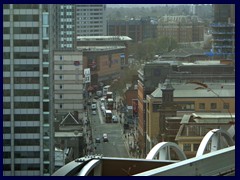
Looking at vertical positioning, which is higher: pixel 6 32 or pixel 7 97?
pixel 6 32

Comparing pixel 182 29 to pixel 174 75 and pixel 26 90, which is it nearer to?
pixel 174 75

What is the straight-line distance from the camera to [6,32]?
315 centimetres

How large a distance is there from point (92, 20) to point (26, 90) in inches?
417

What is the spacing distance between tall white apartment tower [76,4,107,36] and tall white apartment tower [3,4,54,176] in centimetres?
730

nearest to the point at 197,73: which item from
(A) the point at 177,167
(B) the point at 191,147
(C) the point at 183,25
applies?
(B) the point at 191,147

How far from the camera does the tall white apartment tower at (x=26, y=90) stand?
10.3ft

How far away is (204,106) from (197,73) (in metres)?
1.74

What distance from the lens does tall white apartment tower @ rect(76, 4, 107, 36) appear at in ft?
36.4

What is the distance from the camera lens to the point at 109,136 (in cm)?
595

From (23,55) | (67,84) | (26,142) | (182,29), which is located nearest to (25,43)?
(23,55)

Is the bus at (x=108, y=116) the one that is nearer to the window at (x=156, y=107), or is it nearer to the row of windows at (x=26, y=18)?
the window at (x=156, y=107)

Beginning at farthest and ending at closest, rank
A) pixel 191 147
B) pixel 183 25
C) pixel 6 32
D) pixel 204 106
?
pixel 183 25 < pixel 204 106 < pixel 191 147 < pixel 6 32

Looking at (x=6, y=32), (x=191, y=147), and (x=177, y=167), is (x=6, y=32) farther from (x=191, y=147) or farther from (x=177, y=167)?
(x=177, y=167)

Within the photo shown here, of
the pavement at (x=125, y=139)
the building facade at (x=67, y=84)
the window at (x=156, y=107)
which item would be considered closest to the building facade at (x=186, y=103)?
the window at (x=156, y=107)
